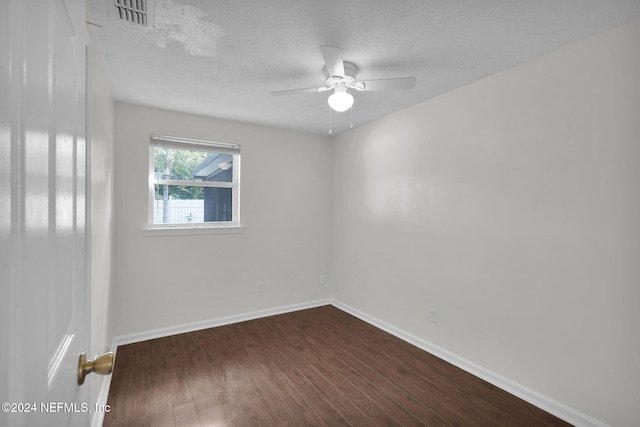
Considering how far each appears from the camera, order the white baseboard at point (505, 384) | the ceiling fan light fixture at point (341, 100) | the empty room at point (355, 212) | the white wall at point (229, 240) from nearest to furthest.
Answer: the empty room at point (355, 212), the white baseboard at point (505, 384), the ceiling fan light fixture at point (341, 100), the white wall at point (229, 240)

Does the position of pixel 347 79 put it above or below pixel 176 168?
above

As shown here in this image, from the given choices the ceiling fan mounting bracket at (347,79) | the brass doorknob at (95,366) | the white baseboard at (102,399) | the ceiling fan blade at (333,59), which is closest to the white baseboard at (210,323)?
the white baseboard at (102,399)

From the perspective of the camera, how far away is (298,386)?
7.67 ft

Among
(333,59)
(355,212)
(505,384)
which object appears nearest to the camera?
(333,59)

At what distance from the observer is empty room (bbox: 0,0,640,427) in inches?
24.0

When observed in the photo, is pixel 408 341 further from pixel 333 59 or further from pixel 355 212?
pixel 333 59

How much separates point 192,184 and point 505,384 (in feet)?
11.7

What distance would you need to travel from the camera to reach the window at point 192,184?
327 cm

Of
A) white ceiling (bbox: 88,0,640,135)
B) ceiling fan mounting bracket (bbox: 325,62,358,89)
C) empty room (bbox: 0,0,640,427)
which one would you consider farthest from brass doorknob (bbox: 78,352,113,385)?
ceiling fan mounting bracket (bbox: 325,62,358,89)

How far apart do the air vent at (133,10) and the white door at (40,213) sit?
1063 mm

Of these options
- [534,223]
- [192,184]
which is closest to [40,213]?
[534,223]

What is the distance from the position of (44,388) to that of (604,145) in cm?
269

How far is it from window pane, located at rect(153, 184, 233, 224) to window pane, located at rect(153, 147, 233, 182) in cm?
13

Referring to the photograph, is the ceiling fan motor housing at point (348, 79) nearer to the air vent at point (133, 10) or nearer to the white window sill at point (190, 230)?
the air vent at point (133, 10)
